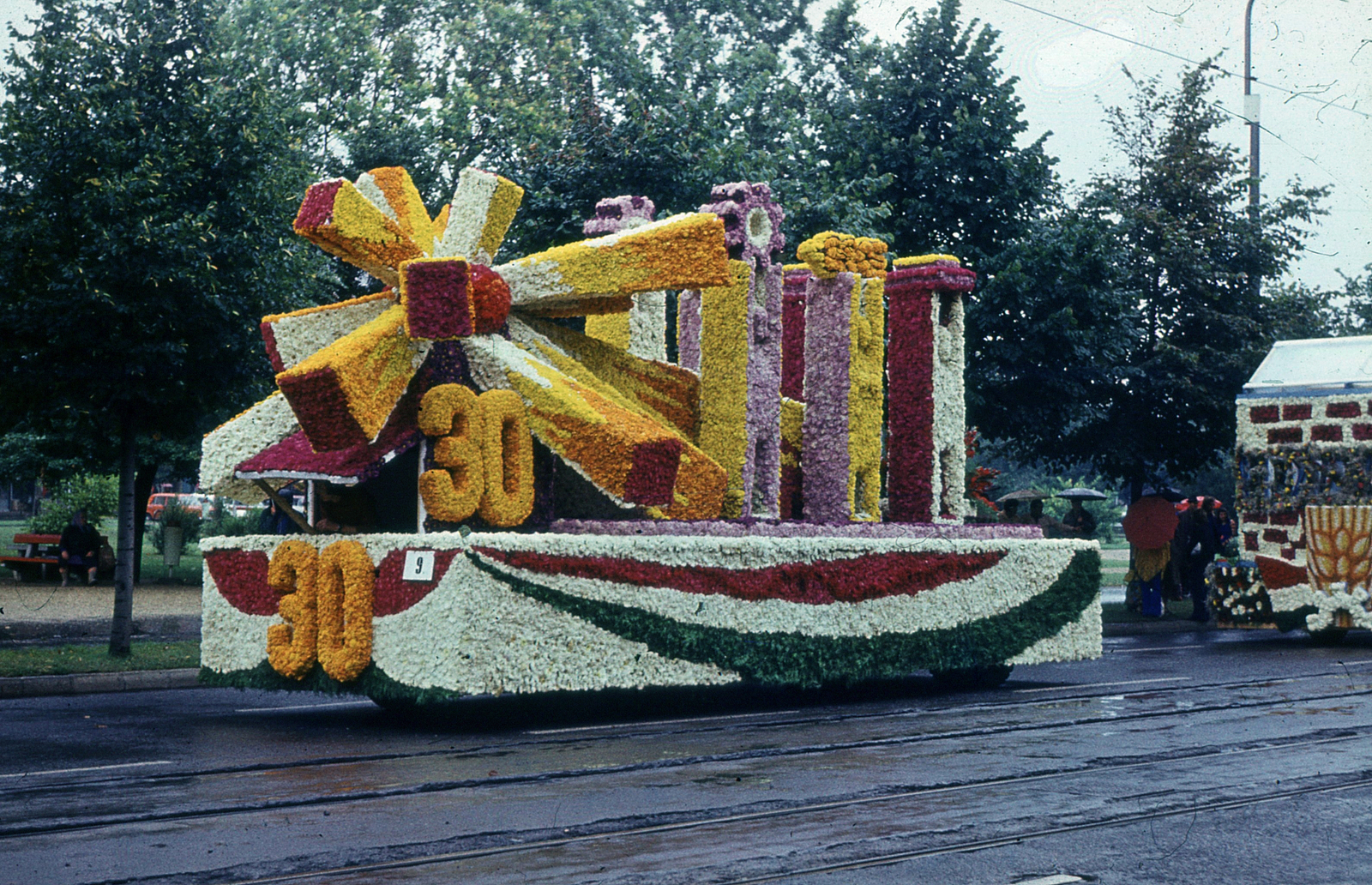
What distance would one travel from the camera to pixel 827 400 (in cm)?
1505

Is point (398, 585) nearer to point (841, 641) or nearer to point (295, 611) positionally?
point (295, 611)

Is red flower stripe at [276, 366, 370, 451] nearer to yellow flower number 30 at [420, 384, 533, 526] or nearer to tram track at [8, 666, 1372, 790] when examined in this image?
yellow flower number 30 at [420, 384, 533, 526]

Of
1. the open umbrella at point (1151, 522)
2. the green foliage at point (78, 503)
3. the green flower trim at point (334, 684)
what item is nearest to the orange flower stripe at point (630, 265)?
the green flower trim at point (334, 684)

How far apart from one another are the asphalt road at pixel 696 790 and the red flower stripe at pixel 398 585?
992 mm

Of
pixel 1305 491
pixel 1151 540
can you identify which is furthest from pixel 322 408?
pixel 1151 540

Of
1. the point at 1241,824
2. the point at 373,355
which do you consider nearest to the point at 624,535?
the point at 373,355

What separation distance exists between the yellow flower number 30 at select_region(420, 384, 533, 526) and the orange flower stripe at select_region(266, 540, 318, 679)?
118cm

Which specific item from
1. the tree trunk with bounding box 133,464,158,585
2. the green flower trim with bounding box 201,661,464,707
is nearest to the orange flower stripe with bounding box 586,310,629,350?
the green flower trim with bounding box 201,661,464,707

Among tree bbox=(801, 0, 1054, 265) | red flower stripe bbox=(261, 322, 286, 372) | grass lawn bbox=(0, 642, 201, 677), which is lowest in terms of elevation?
grass lawn bbox=(0, 642, 201, 677)

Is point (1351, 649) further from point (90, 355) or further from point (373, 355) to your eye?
point (90, 355)

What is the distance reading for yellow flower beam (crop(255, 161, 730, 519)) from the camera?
11.7 m

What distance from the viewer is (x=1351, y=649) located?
20.1 meters

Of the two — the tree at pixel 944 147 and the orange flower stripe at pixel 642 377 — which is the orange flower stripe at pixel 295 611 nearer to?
the orange flower stripe at pixel 642 377

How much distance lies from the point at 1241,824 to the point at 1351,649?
542 inches
